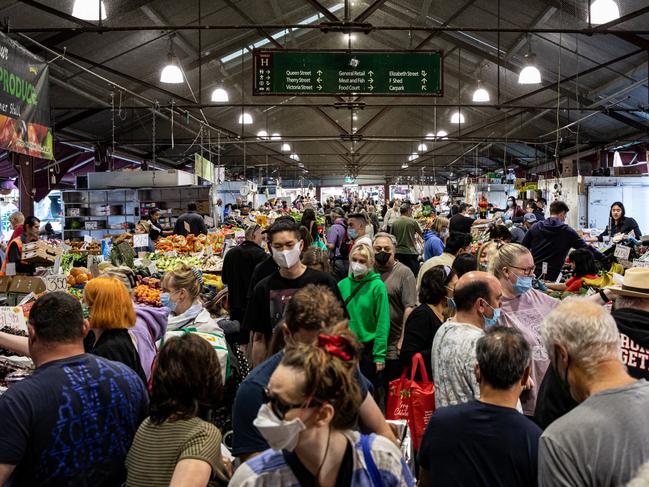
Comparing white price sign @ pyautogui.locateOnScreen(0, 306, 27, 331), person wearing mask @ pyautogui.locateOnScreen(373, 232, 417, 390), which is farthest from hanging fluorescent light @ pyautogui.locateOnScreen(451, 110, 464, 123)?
white price sign @ pyautogui.locateOnScreen(0, 306, 27, 331)

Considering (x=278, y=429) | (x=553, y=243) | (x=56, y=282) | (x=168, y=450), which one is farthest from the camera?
(x=553, y=243)

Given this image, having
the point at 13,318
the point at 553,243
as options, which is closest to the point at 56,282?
the point at 13,318

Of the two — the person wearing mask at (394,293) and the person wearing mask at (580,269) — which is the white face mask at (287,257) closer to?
the person wearing mask at (394,293)

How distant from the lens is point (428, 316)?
14.7 ft

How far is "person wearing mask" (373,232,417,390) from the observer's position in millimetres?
5445

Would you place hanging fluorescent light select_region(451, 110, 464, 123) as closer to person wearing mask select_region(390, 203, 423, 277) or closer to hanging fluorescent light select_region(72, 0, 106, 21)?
person wearing mask select_region(390, 203, 423, 277)

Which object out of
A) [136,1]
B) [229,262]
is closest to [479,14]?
[136,1]

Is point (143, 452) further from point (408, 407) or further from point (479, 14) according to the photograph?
point (479, 14)

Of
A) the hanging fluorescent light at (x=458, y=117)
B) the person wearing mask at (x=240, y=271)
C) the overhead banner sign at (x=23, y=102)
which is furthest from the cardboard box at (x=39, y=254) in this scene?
the hanging fluorescent light at (x=458, y=117)

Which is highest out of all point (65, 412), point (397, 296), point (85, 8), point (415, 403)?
point (85, 8)

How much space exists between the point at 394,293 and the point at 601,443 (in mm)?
3587

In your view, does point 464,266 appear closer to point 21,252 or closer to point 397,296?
point 397,296

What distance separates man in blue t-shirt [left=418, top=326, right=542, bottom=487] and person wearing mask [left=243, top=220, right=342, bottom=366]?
1759mm

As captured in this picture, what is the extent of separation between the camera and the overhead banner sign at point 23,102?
7.24 meters
